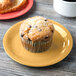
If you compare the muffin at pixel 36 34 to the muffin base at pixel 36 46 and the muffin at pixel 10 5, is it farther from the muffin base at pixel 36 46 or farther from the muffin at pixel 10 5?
the muffin at pixel 10 5

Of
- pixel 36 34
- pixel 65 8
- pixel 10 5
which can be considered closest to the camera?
pixel 36 34

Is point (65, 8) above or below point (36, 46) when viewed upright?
above

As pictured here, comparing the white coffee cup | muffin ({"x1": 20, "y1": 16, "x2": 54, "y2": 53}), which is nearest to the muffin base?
muffin ({"x1": 20, "y1": 16, "x2": 54, "y2": 53})

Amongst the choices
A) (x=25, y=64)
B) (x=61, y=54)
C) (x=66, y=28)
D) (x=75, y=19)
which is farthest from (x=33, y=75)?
(x=75, y=19)

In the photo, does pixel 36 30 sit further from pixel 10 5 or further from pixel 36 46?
pixel 10 5

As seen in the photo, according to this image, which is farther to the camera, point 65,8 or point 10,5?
point 10,5

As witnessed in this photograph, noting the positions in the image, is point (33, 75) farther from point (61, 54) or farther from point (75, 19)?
point (75, 19)

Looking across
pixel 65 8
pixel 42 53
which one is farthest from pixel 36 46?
pixel 65 8

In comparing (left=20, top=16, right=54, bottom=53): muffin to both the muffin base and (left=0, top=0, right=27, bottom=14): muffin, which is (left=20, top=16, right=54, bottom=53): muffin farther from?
(left=0, top=0, right=27, bottom=14): muffin
